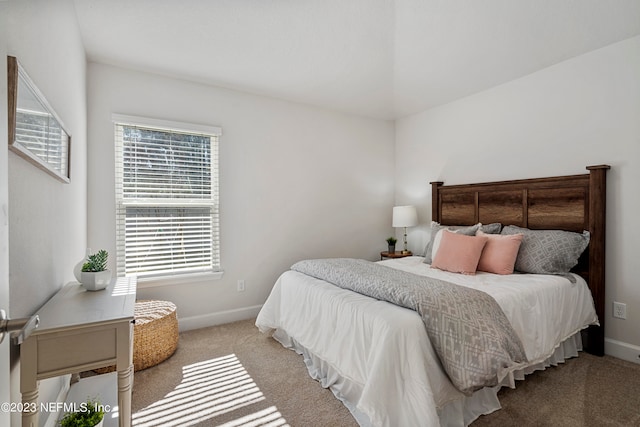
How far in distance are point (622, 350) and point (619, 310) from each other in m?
0.31

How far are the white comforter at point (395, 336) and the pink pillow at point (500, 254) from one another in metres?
0.11

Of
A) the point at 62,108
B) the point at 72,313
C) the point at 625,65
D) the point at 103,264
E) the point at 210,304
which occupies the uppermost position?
the point at 625,65

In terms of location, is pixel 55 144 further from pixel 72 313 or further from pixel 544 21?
pixel 544 21

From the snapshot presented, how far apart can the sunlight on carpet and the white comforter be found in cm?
46

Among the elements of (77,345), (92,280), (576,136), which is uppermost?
(576,136)

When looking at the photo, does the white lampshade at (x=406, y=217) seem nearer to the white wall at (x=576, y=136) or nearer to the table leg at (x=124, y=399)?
the white wall at (x=576, y=136)

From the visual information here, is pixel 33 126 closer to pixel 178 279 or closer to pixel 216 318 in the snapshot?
pixel 178 279

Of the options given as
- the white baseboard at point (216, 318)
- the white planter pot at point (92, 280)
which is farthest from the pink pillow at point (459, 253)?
the white planter pot at point (92, 280)

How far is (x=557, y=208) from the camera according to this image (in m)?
2.91

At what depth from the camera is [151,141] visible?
10.3 ft

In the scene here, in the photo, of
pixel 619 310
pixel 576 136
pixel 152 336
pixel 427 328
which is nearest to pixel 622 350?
pixel 619 310

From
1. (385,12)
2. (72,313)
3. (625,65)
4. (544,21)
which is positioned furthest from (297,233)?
(625,65)

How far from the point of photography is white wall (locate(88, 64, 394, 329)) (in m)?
2.95

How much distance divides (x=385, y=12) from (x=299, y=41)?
0.69 meters
